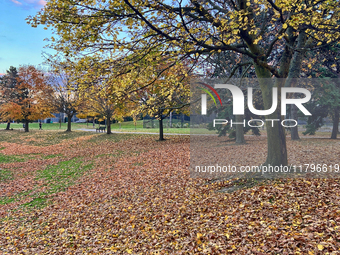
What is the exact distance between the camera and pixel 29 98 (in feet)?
113

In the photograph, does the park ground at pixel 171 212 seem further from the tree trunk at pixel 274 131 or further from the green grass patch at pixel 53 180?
the tree trunk at pixel 274 131

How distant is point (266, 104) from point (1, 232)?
9.13m

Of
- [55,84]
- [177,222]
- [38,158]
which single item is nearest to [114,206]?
[177,222]

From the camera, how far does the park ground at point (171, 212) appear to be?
502cm

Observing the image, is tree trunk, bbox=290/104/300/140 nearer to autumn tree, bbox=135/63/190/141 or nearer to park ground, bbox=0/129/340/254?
park ground, bbox=0/129/340/254

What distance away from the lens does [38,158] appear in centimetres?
1930

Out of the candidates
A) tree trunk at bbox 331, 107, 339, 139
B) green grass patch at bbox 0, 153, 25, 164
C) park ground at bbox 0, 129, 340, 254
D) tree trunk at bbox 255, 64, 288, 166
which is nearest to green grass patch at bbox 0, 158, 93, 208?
park ground at bbox 0, 129, 340, 254

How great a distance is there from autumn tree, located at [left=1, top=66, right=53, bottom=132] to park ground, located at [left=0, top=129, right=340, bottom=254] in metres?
21.6

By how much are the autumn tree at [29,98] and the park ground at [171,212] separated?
70.7ft

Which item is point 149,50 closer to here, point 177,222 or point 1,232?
point 177,222

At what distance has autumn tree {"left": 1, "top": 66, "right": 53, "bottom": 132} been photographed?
3262cm

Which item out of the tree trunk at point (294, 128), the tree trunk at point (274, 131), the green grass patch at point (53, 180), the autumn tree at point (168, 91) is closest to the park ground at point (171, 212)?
the green grass patch at point (53, 180)

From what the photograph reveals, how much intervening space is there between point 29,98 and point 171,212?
3367 centimetres

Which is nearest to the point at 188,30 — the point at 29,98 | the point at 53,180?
the point at 53,180
